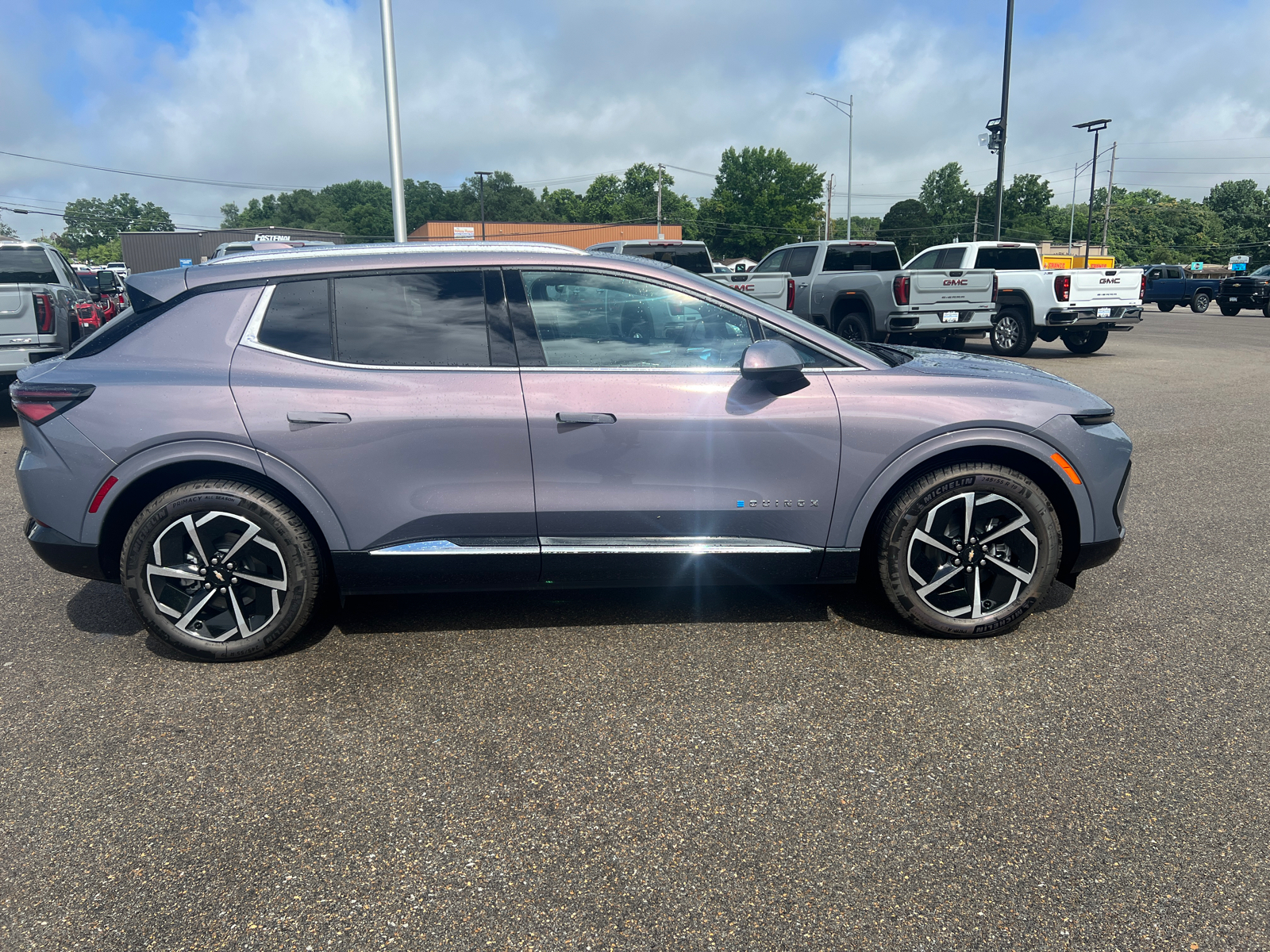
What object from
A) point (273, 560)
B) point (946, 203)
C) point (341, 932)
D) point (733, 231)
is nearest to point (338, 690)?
point (273, 560)

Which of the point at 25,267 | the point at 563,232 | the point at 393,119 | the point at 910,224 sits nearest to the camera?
the point at 25,267

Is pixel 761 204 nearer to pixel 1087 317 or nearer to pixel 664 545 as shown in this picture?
pixel 1087 317

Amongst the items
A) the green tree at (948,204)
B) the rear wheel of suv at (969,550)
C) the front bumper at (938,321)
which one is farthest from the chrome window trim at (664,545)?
A: the green tree at (948,204)

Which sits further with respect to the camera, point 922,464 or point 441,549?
point 922,464

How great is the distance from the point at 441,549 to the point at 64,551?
1540 millimetres

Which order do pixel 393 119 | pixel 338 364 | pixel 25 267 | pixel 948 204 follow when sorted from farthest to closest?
pixel 948 204, pixel 393 119, pixel 25 267, pixel 338 364

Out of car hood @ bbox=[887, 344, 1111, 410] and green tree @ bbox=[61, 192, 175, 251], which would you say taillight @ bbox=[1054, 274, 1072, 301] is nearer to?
car hood @ bbox=[887, 344, 1111, 410]

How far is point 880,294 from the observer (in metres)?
14.2

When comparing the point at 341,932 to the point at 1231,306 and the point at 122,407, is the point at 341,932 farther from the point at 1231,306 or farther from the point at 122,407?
the point at 1231,306

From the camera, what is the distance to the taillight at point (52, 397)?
11.5 feet

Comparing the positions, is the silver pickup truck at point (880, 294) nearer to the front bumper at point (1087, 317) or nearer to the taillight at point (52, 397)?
the front bumper at point (1087, 317)

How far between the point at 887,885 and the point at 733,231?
364 ft

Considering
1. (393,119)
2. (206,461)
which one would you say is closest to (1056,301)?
(393,119)

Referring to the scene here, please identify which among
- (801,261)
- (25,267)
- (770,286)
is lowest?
(770,286)
